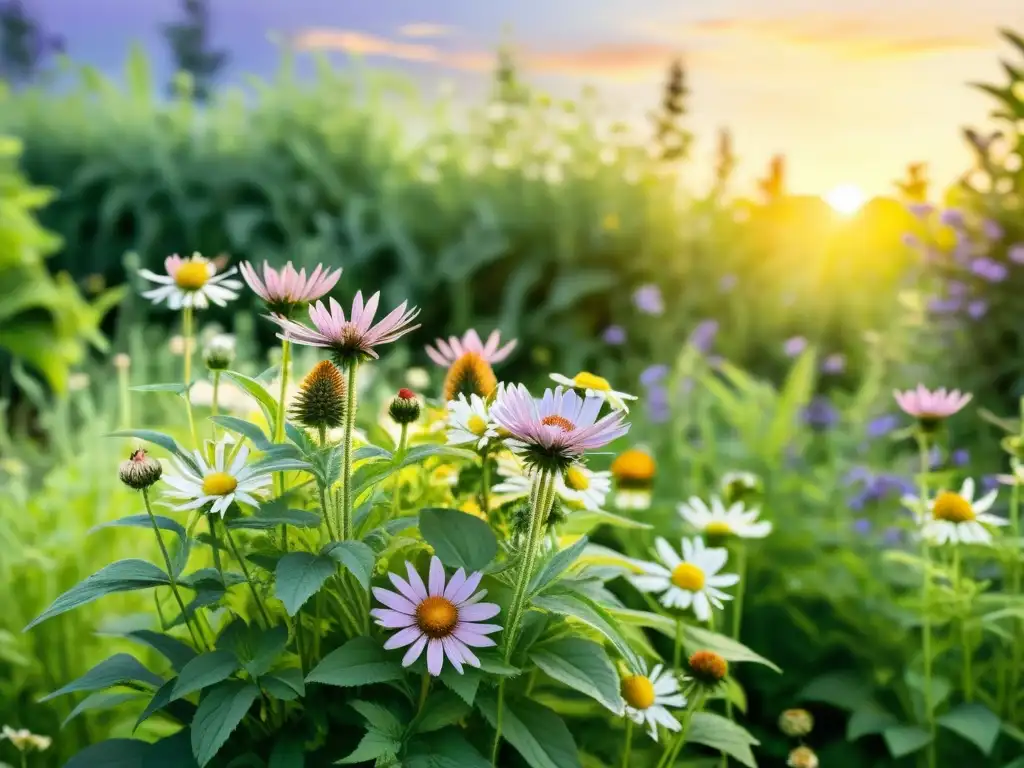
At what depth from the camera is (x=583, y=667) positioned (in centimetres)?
123

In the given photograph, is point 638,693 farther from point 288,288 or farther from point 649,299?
point 649,299

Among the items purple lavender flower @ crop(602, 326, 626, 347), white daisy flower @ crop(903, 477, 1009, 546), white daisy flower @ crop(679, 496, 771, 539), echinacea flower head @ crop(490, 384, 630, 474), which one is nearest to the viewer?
echinacea flower head @ crop(490, 384, 630, 474)

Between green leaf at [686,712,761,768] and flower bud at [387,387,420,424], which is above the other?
flower bud at [387,387,420,424]

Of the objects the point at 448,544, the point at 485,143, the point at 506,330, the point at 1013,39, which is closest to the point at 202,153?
the point at 485,143

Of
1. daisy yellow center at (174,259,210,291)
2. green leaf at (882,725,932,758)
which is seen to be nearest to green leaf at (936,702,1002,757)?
green leaf at (882,725,932,758)

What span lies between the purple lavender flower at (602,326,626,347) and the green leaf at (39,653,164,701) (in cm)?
302

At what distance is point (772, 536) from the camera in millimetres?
2311

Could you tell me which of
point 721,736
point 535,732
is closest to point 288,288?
point 535,732

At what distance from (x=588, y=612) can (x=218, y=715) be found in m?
0.43

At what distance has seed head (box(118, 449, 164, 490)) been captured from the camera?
1.21m

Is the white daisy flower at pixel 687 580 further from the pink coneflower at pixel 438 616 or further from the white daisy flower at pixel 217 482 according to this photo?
the white daisy flower at pixel 217 482

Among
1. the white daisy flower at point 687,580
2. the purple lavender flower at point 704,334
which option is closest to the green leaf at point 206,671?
the white daisy flower at point 687,580

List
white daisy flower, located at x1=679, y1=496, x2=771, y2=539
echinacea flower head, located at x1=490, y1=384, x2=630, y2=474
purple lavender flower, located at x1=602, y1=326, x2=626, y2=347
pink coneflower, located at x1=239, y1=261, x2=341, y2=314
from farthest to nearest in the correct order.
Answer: purple lavender flower, located at x1=602, y1=326, x2=626, y2=347 → white daisy flower, located at x1=679, y1=496, x2=771, y2=539 → pink coneflower, located at x1=239, y1=261, x2=341, y2=314 → echinacea flower head, located at x1=490, y1=384, x2=630, y2=474

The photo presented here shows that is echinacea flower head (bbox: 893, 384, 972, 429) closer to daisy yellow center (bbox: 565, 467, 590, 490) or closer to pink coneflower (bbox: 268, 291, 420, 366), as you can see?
daisy yellow center (bbox: 565, 467, 590, 490)
